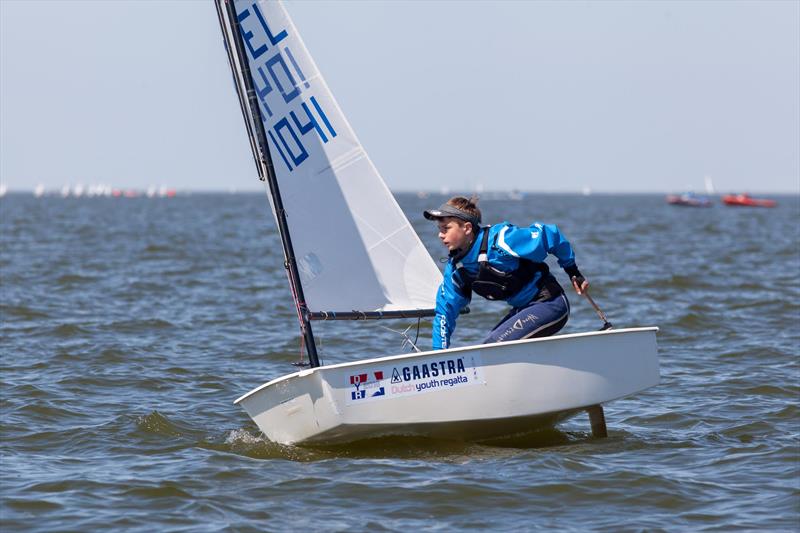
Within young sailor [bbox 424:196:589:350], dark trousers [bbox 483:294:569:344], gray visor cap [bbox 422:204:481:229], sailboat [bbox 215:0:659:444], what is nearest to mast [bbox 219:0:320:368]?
sailboat [bbox 215:0:659:444]

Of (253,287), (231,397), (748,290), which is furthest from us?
(253,287)

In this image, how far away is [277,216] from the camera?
325 inches

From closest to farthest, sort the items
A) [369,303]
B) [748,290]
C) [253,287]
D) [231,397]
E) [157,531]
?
[157,531]
[369,303]
[231,397]
[748,290]
[253,287]

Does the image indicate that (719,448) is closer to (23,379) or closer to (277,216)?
(277,216)

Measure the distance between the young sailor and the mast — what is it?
0.97 m

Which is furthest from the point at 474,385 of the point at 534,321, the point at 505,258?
the point at 505,258

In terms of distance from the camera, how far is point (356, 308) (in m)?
8.48

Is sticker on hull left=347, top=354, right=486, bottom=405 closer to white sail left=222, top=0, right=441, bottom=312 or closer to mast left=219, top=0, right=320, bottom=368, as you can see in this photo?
mast left=219, top=0, right=320, bottom=368

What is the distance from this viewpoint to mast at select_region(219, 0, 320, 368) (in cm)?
805

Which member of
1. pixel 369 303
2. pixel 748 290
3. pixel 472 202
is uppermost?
pixel 472 202

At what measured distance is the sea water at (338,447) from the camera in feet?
21.7

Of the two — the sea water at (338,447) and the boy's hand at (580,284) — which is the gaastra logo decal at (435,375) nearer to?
A: the sea water at (338,447)

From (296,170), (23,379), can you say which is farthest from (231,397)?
(296,170)

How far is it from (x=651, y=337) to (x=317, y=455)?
7.75 ft
